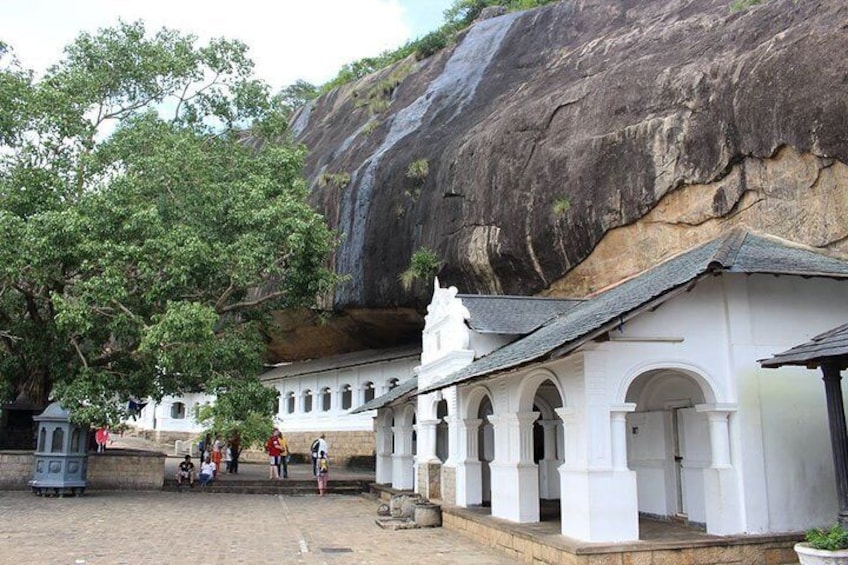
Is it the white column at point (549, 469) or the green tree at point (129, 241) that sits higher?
the green tree at point (129, 241)

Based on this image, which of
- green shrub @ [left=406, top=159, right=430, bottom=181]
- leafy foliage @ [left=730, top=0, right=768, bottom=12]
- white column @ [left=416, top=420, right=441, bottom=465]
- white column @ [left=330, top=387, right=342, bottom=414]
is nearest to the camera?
white column @ [left=416, top=420, right=441, bottom=465]

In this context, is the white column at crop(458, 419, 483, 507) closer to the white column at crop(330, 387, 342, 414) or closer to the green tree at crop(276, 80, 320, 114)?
the white column at crop(330, 387, 342, 414)

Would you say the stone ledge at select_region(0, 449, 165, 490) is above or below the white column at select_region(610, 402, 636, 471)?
below

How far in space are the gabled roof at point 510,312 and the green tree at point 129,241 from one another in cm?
699

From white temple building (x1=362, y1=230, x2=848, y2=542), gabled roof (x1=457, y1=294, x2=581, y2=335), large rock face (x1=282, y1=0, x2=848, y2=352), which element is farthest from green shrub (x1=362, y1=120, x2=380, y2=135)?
white temple building (x1=362, y1=230, x2=848, y2=542)

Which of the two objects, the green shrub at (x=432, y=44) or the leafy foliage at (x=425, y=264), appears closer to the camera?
the leafy foliage at (x=425, y=264)

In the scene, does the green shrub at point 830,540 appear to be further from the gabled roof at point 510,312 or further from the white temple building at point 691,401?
the gabled roof at point 510,312

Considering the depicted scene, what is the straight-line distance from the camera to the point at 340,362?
34.9m

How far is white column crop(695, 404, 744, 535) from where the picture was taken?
10.2 m

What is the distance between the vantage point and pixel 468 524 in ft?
44.3

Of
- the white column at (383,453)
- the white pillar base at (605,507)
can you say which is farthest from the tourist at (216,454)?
the white pillar base at (605,507)

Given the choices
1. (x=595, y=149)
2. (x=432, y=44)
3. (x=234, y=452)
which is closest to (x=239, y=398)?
(x=234, y=452)

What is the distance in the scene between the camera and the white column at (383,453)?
75.8ft

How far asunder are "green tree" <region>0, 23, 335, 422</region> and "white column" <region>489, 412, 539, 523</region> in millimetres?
9078
